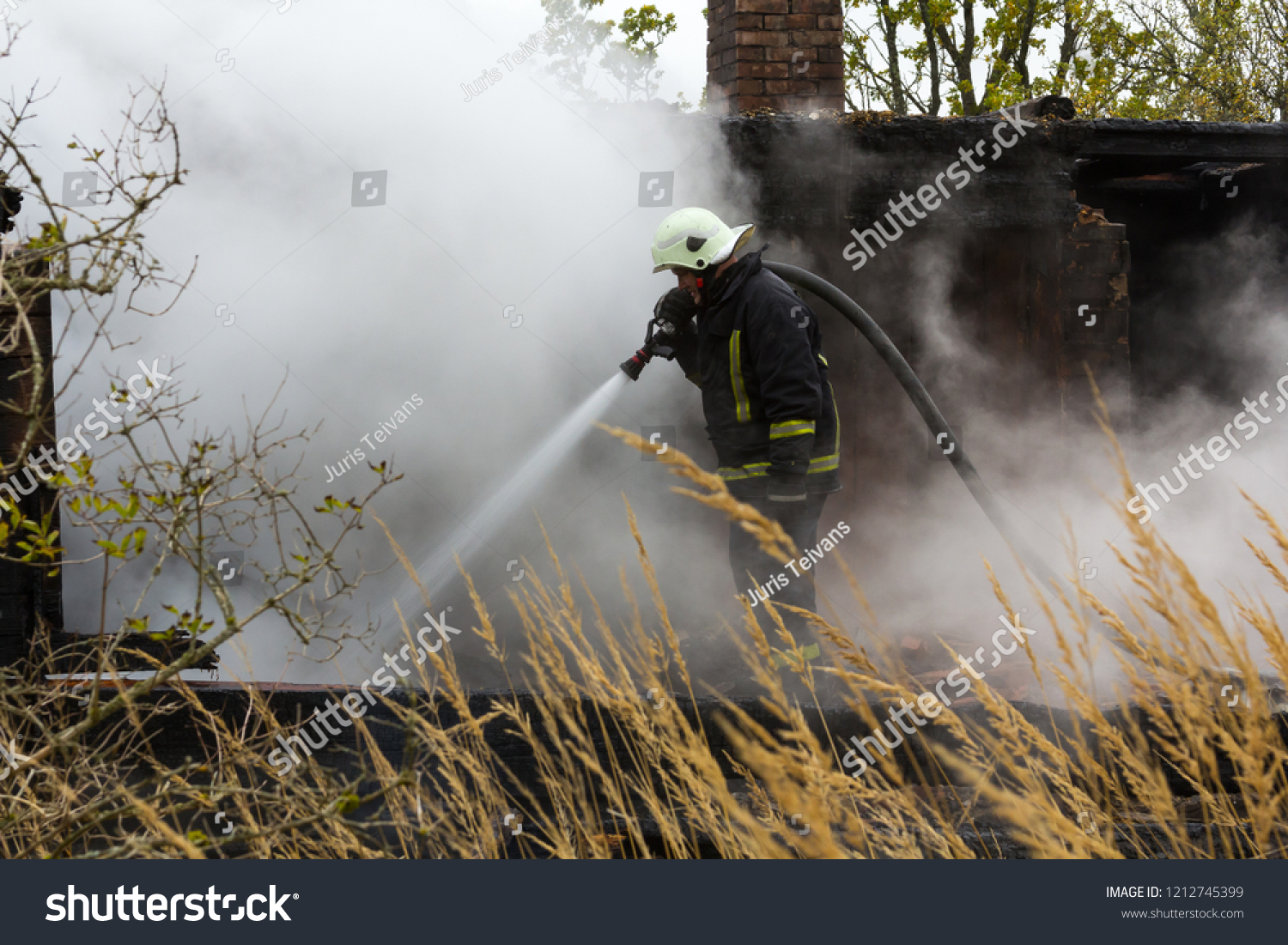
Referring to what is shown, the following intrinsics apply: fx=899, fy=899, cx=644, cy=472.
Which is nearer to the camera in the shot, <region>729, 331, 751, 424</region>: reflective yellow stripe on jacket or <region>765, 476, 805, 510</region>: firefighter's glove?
<region>765, 476, 805, 510</region>: firefighter's glove

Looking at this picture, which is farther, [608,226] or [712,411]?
[608,226]

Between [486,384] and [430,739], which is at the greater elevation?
[486,384]

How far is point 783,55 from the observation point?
6.54 metres

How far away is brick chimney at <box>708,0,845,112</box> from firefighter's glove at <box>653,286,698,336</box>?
282 cm

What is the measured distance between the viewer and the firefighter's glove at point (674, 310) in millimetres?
4305

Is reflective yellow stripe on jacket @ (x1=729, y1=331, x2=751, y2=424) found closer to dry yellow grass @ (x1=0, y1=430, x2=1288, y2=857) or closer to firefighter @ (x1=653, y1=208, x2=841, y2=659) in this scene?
firefighter @ (x1=653, y1=208, x2=841, y2=659)

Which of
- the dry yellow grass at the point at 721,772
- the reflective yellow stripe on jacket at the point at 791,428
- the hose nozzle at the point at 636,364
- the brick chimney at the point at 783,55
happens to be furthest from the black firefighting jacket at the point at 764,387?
the brick chimney at the point at 783,55

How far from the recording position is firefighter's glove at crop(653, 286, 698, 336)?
14.1ft

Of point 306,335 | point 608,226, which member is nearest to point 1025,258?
point 608,226

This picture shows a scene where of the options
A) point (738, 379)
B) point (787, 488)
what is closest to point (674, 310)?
point (738, 379)

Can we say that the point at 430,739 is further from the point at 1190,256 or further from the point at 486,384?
the point at 1190,256

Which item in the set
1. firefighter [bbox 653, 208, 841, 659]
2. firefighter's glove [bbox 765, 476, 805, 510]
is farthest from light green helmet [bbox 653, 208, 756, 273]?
firefighter's glove [bbox 765, 476, 805, 510]

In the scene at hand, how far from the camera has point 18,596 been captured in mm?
3771

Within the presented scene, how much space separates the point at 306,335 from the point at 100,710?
12.4ft
